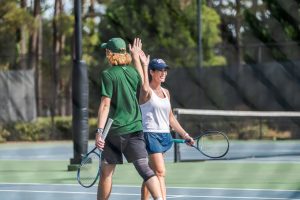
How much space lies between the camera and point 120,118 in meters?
7.54

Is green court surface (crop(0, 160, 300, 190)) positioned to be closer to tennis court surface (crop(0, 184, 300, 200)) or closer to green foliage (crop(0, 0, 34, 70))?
tennis court surface (crop(0, 184, 300, 200))

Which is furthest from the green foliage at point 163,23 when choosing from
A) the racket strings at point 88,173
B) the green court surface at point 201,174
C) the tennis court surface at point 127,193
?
the tennis court surface at point 127,193

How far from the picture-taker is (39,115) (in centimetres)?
3023

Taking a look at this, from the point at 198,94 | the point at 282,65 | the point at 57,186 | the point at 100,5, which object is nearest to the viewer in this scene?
the point at 57,186

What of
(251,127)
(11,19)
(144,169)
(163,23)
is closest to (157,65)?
(144,169)

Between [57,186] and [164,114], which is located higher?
[164,114]

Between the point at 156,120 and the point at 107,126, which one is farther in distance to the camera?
the point at 156,120

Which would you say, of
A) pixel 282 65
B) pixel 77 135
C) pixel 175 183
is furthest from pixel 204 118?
pixel 175 183

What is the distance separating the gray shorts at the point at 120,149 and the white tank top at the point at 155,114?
553 mm

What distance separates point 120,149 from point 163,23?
24.9m

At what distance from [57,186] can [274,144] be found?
40.0ft

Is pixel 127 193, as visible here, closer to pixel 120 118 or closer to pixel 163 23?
pixel 120 118

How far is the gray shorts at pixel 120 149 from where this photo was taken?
7.54 meters

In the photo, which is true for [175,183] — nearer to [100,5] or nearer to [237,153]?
[237,153]
